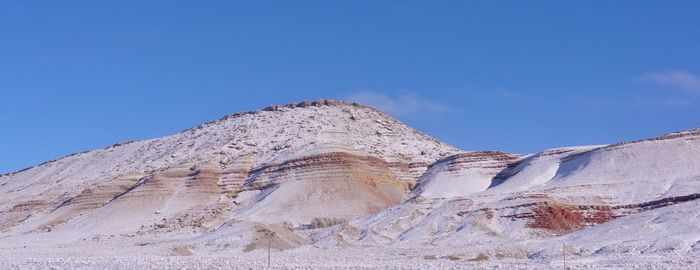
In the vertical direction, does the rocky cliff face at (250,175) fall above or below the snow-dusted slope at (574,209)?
above

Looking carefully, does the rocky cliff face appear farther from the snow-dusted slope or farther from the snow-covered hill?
the snow-dusted slope

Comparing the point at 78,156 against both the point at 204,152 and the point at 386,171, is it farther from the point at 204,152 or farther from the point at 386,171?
the point at 386,171

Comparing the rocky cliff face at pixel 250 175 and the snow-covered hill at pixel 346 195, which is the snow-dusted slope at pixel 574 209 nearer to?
the snow-covered hill at pixel 346 195

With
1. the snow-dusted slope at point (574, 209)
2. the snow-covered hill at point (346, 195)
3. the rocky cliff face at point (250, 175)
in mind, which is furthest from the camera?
the rocky cliff face at point (250, 175)

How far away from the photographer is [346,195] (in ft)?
266

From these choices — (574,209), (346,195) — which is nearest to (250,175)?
(346,195)

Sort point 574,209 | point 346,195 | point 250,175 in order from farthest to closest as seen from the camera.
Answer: point 250,175, point 346,195, point 574,209

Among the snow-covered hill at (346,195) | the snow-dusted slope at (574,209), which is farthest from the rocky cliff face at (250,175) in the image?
the snow-dusted slope at (574,209)

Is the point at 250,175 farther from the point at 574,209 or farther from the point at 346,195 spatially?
the point at 574,209

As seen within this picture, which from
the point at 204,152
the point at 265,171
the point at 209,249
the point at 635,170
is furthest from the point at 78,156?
the point at 635,170

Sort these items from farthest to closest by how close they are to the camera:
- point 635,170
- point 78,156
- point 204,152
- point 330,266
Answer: point 78,156, point 204,152, point 635,170, point 330,266

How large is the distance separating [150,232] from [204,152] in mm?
20702

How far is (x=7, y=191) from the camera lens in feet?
361

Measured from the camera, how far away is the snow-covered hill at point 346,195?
58.8m
